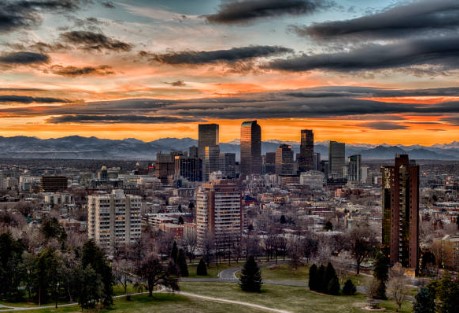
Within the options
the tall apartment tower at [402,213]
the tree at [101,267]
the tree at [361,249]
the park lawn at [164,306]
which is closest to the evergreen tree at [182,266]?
the park lawn at [164,306]

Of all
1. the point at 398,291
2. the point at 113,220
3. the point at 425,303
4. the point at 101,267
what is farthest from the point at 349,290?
the point at 113,220

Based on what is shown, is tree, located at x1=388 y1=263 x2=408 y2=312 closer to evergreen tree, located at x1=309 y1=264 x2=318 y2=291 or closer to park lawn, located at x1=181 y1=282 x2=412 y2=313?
park lawn, located at x1=181 y1=282 x2=412 y2=313

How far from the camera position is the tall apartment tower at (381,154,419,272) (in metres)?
99.0

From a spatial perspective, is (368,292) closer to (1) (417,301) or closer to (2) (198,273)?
(1) (417,301)

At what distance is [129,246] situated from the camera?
11069 centimetres

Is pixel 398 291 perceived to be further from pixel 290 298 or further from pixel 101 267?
pixel 101 267

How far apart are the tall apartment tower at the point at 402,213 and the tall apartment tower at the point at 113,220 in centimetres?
4413

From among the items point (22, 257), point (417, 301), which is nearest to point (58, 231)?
point (22, 257)

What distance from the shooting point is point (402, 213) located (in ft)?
334

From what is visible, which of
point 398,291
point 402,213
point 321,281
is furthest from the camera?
point 402,213

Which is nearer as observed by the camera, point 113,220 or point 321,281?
point 321,281

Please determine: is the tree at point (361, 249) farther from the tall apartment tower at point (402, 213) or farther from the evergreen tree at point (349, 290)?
the evergreen tree at point (349, 290)

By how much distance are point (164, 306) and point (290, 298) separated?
15.0m

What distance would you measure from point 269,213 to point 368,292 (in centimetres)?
11029
